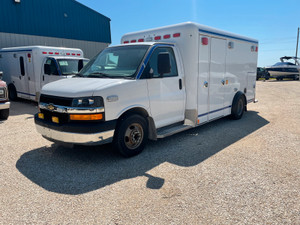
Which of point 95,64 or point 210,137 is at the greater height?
point 95,64

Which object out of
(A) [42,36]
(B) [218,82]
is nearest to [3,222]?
(B) [218,82]

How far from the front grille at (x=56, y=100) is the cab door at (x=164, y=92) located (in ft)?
4.71

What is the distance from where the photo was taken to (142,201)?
3.36m

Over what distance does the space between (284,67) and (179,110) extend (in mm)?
25522

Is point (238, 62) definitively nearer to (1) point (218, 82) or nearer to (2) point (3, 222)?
(1) point (218, 82)

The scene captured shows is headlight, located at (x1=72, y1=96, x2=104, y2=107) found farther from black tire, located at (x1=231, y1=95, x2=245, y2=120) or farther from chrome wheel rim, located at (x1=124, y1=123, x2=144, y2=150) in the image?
black tire, located at (x1=231, y1=95, x2=245, y2=120)

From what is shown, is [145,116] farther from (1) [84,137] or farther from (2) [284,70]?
(2) [284,70]

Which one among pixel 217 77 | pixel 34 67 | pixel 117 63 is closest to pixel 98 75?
pixel 117 63

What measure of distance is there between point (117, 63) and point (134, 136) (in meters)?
1.55

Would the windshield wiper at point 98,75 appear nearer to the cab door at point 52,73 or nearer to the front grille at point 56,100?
the front grille at point 56,100

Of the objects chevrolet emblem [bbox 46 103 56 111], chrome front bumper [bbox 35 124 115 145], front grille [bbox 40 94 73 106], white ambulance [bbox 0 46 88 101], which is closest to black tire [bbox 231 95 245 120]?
chrome front bumper [bbox 35 124 115 145]

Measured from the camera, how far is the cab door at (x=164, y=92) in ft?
16.2

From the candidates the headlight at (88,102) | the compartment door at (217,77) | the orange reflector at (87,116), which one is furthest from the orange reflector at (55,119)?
the compartment door at (217,77)

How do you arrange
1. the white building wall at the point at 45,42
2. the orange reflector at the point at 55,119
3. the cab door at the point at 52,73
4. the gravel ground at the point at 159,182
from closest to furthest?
1. the gravel ground at the point at 159,182
2. the orange reflector at the point at 55,119
3. the cab door at the point at 52,73
4. the white building wall at the point at 45,42
